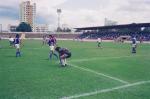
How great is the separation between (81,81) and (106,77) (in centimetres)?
184

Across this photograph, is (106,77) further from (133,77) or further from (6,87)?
(6,87)

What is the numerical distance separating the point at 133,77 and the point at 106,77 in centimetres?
141

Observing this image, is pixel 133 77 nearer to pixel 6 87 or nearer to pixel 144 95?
pixel 144 95

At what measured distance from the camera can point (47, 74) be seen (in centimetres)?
1439

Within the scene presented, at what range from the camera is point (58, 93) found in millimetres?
10117

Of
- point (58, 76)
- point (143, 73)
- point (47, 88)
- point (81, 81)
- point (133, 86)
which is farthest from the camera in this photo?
point (143, 73)

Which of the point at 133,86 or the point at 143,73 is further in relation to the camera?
the point at 143,73

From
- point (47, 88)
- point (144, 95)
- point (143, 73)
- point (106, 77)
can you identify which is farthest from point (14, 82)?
point (143, 73)

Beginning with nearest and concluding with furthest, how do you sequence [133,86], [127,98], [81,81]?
[127,98], [133,86], [81,81]

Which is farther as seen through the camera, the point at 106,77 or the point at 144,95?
the point at 106,77

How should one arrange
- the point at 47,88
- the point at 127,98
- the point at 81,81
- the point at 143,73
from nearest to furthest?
the point at 127,98, the point at 47,88, the point at 81,81, the point at 143,73

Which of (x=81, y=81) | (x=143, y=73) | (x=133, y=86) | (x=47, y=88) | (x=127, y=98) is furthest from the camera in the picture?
(x=143, y=73)

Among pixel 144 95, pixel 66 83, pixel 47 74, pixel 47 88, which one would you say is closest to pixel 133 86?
pixel 144 95

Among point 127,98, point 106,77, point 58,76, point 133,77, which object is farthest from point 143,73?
point 127,98
